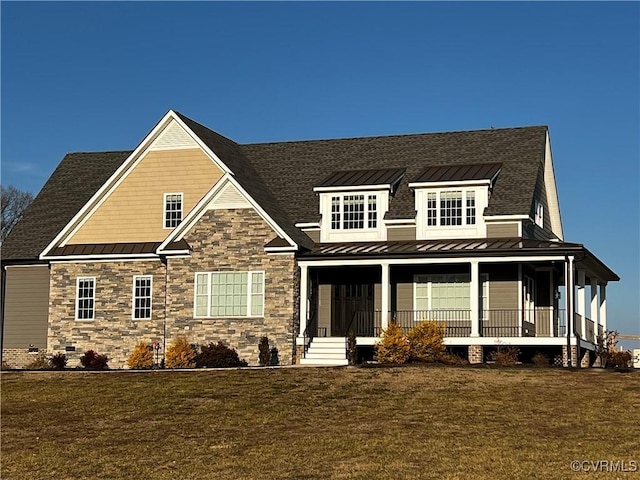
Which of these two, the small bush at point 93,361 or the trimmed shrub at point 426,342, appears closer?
the trimmed shrub at point 426,342

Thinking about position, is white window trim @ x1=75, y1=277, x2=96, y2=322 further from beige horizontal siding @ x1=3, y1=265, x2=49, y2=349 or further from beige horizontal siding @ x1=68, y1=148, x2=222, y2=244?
beige horizontal siding @ x1=3, y1=265, x2=49, y2=349

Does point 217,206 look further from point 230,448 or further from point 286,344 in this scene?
point 230,448

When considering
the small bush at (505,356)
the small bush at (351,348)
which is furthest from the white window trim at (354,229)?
the small bush at (505,356)

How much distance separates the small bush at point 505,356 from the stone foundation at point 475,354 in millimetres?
329

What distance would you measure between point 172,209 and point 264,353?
7.45 metres

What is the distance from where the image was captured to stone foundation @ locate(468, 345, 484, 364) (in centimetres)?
3166

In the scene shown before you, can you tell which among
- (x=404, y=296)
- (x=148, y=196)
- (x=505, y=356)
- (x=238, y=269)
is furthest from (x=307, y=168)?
(x=505, y=356)

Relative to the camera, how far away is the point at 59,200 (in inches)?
1635

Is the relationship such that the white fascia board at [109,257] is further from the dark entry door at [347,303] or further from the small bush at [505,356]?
the small bush at [505,356]

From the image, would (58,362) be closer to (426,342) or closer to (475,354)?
(426,342)

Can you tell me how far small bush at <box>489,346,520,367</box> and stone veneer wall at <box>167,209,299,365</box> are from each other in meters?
6.64

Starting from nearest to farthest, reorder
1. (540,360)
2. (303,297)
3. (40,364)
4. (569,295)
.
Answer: (569,295), (540,360), (303,297), (40,364)

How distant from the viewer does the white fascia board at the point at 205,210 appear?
3369cm

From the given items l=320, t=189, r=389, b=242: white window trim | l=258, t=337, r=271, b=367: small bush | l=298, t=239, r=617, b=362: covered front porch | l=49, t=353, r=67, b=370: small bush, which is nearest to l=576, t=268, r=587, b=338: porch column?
l=298, t=239, r=617, b=362: covered front porch
